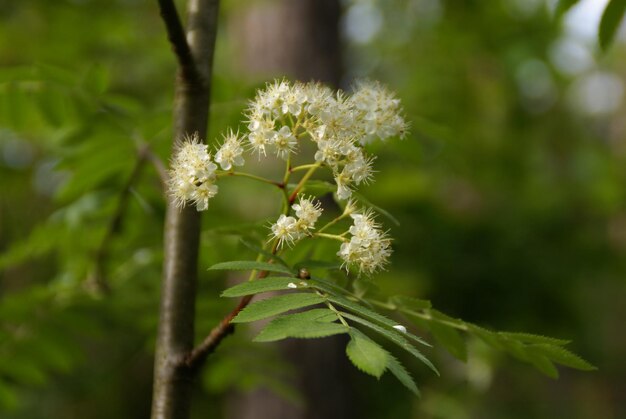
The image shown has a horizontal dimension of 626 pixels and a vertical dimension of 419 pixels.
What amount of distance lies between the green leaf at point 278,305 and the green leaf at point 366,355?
0.10 metres

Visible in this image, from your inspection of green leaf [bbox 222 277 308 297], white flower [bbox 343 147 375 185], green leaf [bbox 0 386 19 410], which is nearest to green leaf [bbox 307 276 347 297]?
green leaf [bbox 222 277 308 297]

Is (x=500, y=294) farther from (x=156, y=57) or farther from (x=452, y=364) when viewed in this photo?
(x=156, y=57)

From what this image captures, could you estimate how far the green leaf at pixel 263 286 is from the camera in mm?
1144

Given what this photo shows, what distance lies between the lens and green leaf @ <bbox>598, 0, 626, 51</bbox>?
1.73 m

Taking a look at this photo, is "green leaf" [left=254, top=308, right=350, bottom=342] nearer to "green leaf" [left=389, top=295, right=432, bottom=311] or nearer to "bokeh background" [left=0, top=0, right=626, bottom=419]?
"green leaf" [left=389, top=295, right=432, bottom=311]

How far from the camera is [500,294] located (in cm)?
571

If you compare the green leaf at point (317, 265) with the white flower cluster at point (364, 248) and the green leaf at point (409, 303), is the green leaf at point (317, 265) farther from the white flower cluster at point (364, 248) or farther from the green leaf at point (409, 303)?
the green leaf at point (409, 303)

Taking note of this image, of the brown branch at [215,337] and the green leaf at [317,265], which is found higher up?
the green leaf at [317,265]

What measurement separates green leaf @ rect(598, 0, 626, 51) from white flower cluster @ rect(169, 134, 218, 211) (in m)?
1.05

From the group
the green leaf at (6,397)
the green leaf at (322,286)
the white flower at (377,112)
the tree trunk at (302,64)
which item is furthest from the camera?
the tree trunk at (302,64)

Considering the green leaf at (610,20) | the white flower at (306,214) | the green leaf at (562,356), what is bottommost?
the green leaf at (562,356)

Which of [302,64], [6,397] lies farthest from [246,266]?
[302,64]

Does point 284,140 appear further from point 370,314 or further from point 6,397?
point 6,397

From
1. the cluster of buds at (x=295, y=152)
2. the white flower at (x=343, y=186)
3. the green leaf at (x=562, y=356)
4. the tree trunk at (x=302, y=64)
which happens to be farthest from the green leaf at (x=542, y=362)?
the tree trunk at (x=302, y=64)
